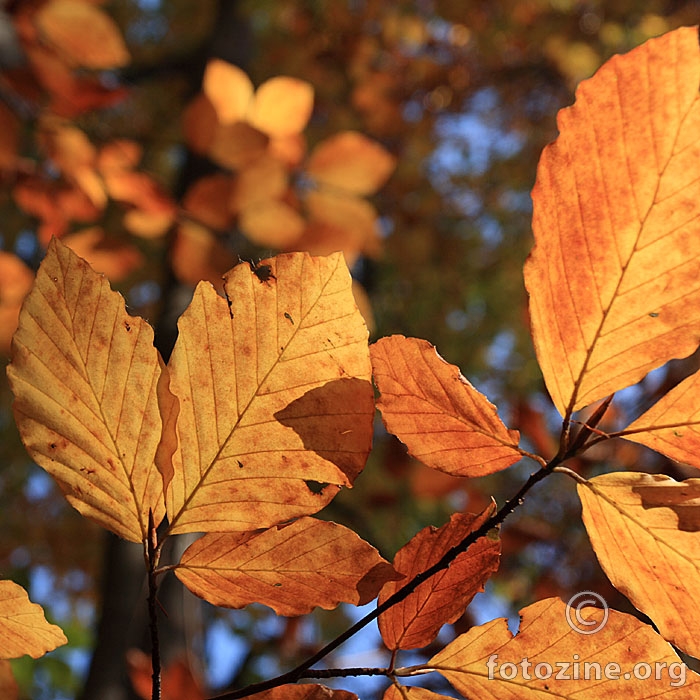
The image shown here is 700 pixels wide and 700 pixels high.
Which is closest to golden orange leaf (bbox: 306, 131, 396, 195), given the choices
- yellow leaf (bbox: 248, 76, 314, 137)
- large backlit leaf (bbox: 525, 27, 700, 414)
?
yellow leaf (bbox: 248, 76, 314, 137)

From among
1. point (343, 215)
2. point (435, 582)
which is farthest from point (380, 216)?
point (435, 582)

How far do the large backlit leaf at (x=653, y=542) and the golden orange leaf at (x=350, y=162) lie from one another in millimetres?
1065

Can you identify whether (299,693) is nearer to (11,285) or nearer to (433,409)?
(433,409)

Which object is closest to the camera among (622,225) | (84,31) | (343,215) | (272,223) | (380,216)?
(622,225)

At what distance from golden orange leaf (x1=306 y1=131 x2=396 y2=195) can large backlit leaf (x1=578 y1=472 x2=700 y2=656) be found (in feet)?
3.49

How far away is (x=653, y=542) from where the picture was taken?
26 cm

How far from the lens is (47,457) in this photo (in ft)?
0.81

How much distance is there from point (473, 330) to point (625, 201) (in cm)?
404

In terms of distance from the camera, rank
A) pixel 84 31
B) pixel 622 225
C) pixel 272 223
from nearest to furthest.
A: pixel 622 225
pixel 84 31
pixel 272 223

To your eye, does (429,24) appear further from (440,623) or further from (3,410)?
(440,623)

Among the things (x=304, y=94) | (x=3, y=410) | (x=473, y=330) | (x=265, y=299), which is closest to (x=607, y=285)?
(x=265, y=299)

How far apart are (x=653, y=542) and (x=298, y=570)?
5.3 inches

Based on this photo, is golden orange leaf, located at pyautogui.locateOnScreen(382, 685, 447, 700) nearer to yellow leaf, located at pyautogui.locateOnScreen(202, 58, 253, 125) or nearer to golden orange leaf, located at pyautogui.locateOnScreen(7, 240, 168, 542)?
golden orange leaf, located at pyautogui.locateOnScreen(7, 240, 168, 542)

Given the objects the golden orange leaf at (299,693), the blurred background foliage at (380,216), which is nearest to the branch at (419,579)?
the golden orange leaf at (299,693)
